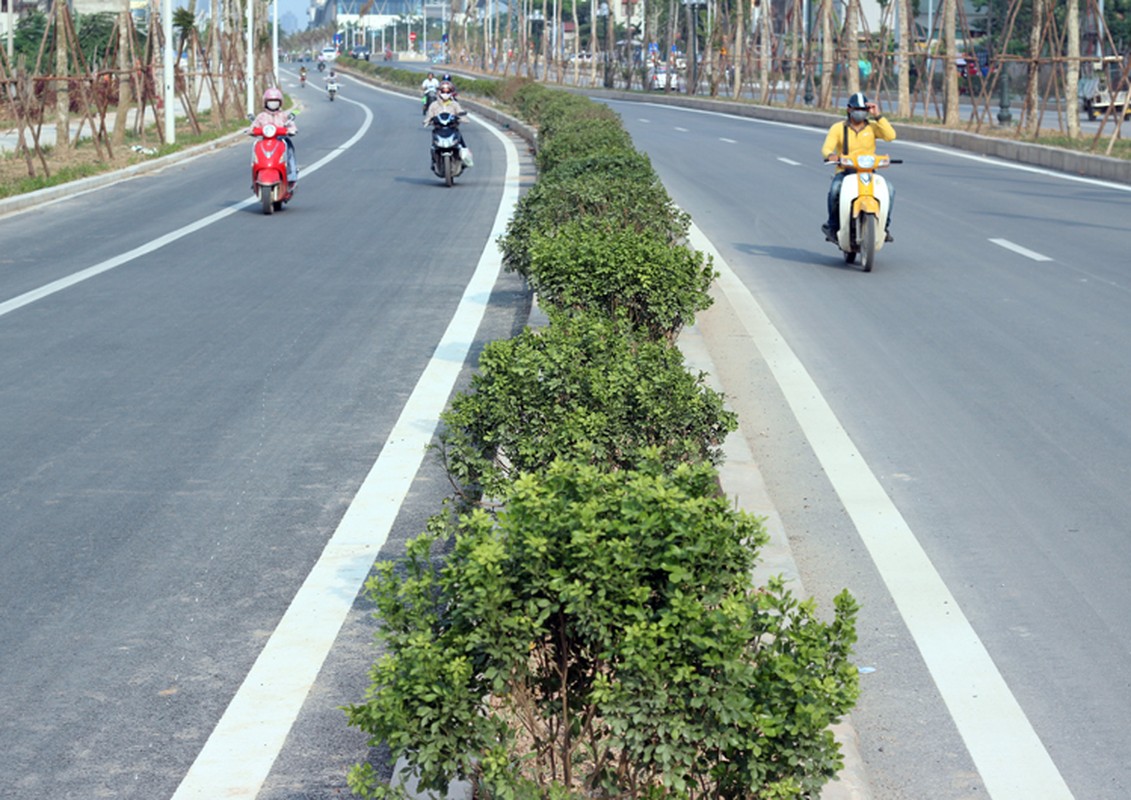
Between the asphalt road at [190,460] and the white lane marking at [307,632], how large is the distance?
0.11 ft

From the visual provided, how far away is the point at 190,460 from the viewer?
25.6ft

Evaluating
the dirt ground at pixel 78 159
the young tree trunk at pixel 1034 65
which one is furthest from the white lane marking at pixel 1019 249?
the young tree trunk at pixel 1034 65

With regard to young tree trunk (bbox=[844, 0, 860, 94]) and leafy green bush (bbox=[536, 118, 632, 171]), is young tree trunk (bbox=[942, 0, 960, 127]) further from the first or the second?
leafy green bush (bbox=[536, 118, 632, 171])

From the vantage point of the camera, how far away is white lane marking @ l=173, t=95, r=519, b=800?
442 cm

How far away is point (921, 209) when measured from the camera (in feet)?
67.7

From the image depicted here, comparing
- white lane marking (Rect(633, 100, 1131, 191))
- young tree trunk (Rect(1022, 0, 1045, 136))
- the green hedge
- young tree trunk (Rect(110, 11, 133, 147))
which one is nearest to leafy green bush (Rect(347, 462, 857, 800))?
the green hedge

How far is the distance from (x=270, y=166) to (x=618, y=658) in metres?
17.5

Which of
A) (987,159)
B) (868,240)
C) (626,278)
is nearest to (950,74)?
(987,159)

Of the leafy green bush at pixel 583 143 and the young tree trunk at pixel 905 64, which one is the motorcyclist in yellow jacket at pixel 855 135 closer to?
the leafy green bush at pixel 583 143

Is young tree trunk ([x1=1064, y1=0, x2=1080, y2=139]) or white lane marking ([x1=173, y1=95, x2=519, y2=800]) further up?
young tree trunk ([x1=1064, y1=0, x2=1080, y2=139])

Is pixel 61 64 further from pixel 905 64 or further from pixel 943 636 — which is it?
pixel 943 636

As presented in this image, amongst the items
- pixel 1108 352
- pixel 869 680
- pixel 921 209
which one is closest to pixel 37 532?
pixel 869 680

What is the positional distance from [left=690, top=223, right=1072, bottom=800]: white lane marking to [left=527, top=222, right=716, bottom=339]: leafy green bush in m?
0.88

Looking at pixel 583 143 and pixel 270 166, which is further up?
pixel 583 143
